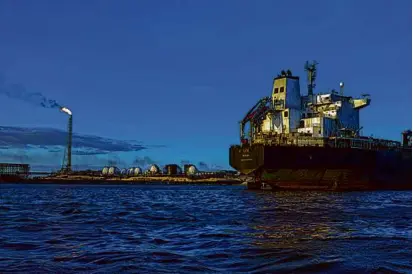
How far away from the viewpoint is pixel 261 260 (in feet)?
40.1

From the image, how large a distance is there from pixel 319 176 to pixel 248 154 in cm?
937

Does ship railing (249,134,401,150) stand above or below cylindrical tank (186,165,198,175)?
above

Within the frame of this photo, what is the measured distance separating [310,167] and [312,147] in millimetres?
2511

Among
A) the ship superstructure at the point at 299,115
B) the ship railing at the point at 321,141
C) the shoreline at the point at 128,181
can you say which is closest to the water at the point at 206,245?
the ship railing at the point at 321,141

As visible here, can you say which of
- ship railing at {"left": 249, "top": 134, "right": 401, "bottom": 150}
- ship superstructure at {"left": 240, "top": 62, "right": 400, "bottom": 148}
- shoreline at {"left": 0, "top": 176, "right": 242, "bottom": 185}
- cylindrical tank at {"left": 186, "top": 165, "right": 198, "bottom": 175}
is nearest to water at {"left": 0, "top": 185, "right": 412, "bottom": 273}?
ship railing at {"left": 249, "top": 134, "right": 401, "bottom": 150}

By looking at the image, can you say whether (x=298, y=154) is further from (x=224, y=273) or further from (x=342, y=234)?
(x=224, y=273)

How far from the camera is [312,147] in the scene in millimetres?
57938

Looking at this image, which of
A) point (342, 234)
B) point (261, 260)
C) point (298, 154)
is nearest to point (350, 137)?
point (298, 154)

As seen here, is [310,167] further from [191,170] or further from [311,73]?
[191,170]

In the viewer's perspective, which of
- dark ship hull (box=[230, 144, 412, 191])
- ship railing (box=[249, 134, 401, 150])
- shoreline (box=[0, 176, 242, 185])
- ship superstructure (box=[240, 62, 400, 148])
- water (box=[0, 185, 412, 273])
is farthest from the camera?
shoreline (box=[0, 176, 242, 185])

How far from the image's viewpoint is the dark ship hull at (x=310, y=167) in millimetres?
57688

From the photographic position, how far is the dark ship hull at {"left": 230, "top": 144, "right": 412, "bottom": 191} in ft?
189

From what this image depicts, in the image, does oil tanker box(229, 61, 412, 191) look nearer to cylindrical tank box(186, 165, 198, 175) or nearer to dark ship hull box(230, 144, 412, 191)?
dark ship hull box(230, 144, 412, 191)

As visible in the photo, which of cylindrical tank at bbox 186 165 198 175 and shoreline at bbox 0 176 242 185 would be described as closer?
shoreline at bbox 0 176 242 185
